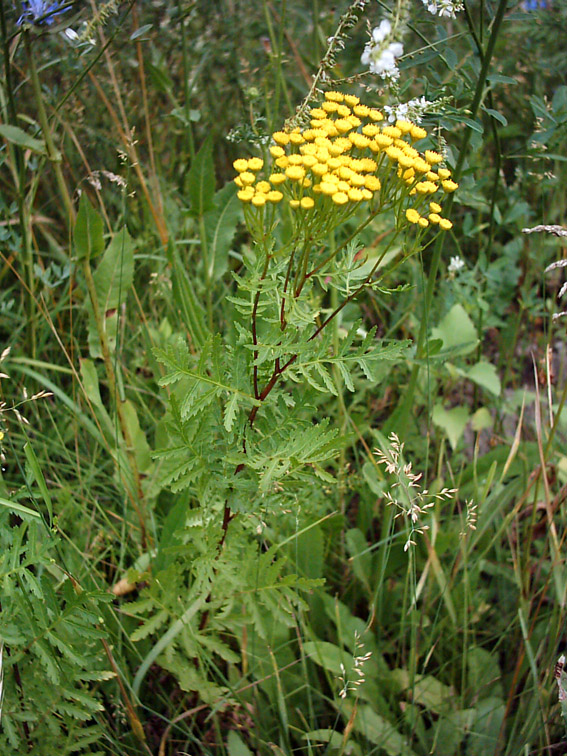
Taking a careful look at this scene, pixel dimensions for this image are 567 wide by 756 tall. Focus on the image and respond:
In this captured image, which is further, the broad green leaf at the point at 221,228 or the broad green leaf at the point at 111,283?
the broad green leaf at the point at 221,228

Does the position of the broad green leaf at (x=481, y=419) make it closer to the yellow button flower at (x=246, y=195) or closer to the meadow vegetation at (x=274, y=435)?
the meadow vegetation at (x=274, y=435)

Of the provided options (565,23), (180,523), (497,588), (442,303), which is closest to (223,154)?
(442,303)

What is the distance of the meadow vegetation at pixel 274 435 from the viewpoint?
3.57 feet

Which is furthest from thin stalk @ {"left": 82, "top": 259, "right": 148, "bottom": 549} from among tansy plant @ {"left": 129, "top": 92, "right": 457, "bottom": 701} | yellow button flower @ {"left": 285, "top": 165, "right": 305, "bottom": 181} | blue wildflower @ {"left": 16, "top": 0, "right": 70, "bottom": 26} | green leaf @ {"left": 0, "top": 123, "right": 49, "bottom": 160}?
yellow button flower @ {"left": 285, "top": 165, "right": 305, "bottom": 181}

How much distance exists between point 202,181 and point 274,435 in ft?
2.87

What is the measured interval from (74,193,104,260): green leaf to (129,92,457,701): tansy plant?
457mm

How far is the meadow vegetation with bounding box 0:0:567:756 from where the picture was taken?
109cm

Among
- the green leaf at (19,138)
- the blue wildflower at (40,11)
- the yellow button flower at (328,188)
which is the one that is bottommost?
the yellow button flower at (328,188)

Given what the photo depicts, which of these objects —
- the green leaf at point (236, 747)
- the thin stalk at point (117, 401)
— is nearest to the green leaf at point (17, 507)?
the thin stalk at point (117, 401)

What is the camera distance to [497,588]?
180 cm

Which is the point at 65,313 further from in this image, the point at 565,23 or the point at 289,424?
the point at 565,23

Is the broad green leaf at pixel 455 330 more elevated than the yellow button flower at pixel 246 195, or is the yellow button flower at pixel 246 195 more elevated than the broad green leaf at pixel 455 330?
the yellow button flower at pixel 246 195

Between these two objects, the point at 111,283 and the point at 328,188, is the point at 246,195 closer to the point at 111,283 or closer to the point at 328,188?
the point at 328,188

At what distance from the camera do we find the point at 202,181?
1.75 metres
